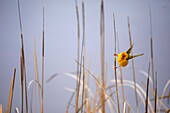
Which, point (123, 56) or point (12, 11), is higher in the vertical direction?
point (12, 11)

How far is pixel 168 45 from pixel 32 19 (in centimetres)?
76

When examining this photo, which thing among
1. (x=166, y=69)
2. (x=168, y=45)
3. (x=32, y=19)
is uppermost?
(x=32, y=19)

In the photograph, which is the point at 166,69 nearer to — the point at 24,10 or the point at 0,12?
the point at 24,10

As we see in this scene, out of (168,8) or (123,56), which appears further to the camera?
(168,8)

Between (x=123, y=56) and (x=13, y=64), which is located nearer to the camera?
(x=123, y=56)

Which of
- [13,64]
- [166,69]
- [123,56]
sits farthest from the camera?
[166,69]

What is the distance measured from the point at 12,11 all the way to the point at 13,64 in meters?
0.28

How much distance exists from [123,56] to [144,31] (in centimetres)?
96

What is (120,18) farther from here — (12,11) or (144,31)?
(12,11)

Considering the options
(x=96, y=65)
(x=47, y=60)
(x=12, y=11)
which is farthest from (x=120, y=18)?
(x=12, y=11)

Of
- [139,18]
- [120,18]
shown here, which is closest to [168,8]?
[139,18]

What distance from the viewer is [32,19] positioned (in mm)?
1165

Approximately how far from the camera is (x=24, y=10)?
3.81 feet

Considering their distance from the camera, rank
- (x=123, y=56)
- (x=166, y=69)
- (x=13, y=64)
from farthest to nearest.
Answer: (x=166, y=69) < (x=13, y=64) < (x=123, y=56)
